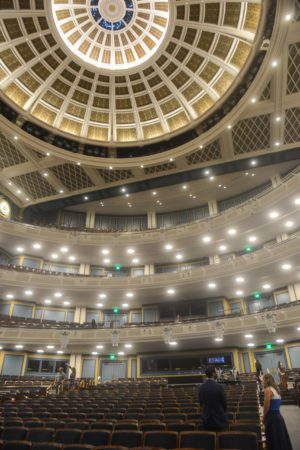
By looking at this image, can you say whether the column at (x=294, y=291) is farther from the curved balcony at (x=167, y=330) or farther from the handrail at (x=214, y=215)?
the handrail at (x=214, y=215)

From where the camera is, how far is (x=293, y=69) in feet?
57.3

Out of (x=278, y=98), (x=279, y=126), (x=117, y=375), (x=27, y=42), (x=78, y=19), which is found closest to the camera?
(x=278, y=98)

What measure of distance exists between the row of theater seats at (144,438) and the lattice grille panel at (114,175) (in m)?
22.5

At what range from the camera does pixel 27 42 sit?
2211cm

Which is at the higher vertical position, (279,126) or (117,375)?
(279,126)

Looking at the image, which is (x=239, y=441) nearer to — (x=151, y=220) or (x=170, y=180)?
(x=170, y=180)

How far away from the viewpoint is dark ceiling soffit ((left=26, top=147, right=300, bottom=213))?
75.9ft

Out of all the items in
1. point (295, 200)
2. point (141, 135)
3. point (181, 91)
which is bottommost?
point (295, 200)

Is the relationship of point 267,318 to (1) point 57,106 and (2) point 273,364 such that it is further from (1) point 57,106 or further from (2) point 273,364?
(1) point 57,106

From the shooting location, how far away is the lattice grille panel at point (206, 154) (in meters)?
23.6

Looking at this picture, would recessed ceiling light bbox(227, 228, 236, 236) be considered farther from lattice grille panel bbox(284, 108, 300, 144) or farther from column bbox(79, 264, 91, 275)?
column bbox(79, 264, 91, 275)

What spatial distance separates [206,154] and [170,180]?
3903 millimetres

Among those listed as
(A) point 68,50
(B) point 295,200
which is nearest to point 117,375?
(B) point 295,200

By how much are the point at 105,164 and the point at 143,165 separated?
123 inches
